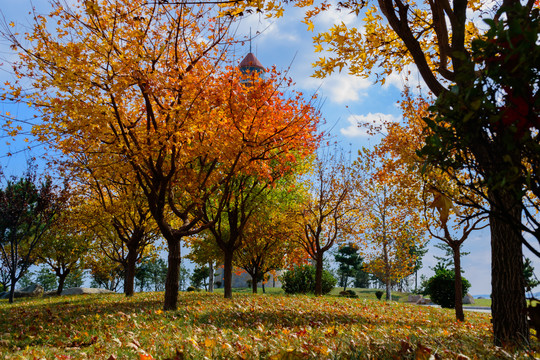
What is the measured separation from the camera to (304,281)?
79.0 feet

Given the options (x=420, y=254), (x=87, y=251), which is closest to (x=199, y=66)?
(x=87, y=251)

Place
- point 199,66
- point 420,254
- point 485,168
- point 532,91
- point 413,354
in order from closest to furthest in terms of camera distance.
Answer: point 532,91
point 485,168
point 413,354
point 199,66
point 420,254

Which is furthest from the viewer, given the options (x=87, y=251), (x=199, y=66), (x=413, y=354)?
(x=87, y=251)

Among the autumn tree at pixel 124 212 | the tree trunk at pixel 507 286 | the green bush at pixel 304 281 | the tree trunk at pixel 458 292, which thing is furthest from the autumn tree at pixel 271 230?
the tree trunk at pixel 507 286

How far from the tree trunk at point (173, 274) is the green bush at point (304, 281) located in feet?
50.0

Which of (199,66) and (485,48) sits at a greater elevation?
(199,66)

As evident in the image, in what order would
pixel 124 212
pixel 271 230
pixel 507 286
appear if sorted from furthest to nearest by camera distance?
pixel 271 230 < pixel 124 212 < pixel 507 286

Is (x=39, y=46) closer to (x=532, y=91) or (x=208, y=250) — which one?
(x=532, y=91)

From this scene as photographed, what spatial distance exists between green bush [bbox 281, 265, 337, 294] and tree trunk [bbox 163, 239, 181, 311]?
1524 centimetres

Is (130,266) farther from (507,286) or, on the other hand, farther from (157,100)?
(507,286)

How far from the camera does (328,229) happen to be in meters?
20.9

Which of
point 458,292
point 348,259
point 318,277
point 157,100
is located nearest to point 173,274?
point 157,100

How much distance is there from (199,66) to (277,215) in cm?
1112

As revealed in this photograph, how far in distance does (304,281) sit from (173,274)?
1557cm
